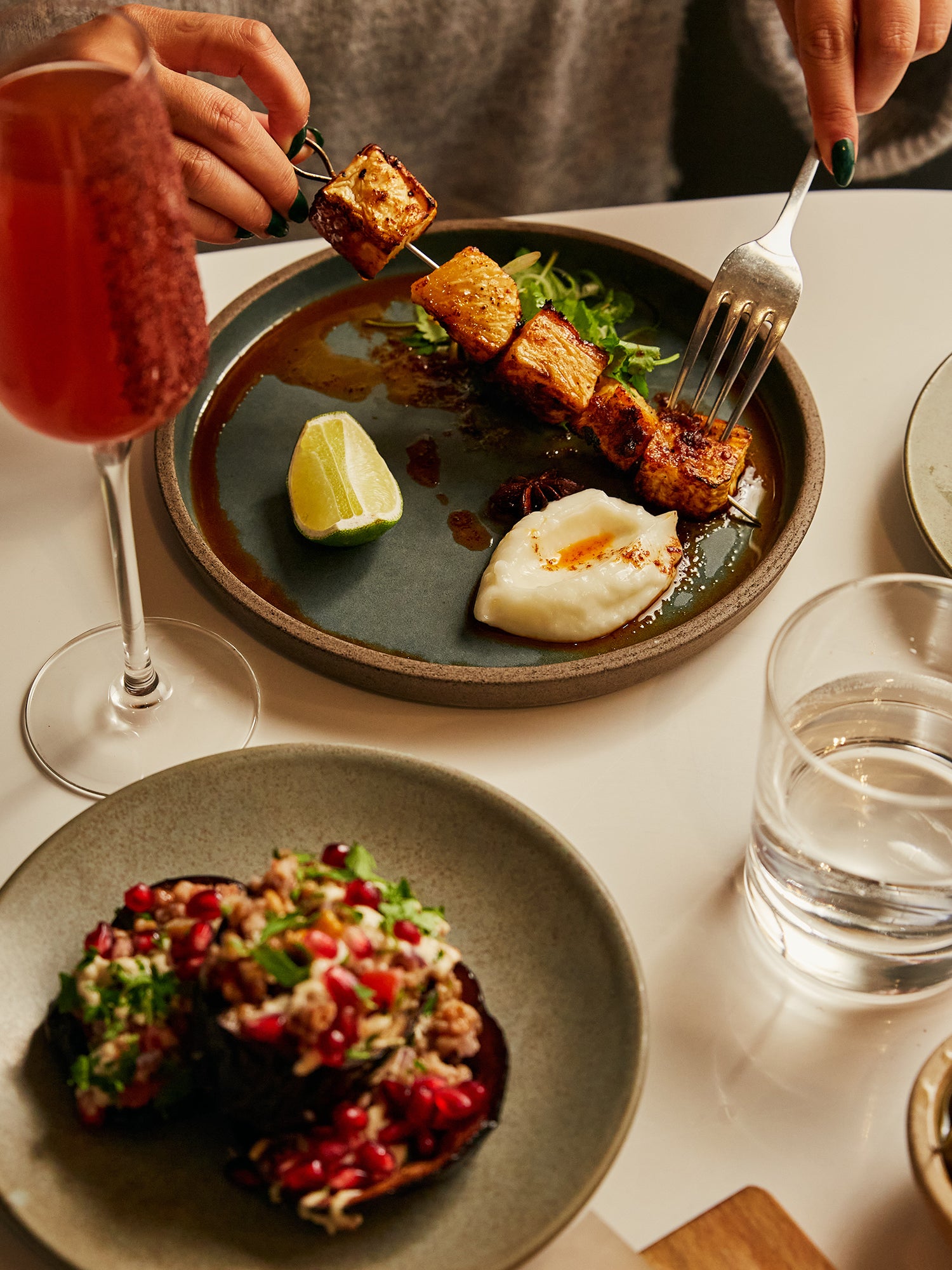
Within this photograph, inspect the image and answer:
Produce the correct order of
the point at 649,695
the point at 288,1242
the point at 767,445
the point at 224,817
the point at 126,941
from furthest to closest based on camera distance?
the point at 767,445, the point at 649,695, the point at 224,817, the point at 126,941, the point at 288,1242

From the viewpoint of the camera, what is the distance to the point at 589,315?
2.11 meters

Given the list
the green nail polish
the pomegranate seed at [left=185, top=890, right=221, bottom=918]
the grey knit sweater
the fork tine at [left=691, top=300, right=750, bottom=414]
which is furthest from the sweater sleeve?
the pomegranate seed at [left=185, top=890, right=221, bottom=918]

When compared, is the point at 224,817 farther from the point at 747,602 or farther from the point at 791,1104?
the point at 747,602

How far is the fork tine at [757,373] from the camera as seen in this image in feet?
5.90

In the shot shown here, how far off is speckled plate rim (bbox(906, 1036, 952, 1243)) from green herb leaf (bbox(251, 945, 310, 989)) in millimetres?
560

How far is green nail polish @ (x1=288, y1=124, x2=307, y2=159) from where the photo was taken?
1.87 meters

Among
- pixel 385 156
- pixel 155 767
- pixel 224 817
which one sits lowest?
pixel 155 767

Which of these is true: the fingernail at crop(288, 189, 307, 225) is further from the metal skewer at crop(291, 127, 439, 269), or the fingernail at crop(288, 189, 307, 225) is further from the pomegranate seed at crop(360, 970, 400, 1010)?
the pomegranate seed at crop(360, 970, 400, 1010)

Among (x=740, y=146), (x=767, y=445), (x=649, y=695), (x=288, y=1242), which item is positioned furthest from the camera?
(x=740, y=146)

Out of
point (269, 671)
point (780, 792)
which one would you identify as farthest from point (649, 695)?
point (269, 671)

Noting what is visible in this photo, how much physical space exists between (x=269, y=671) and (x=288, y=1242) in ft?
2.59

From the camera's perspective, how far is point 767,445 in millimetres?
1927

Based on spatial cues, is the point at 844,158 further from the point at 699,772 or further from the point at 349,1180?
the point at 349,1180

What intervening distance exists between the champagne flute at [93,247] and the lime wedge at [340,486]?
16.2 inches
